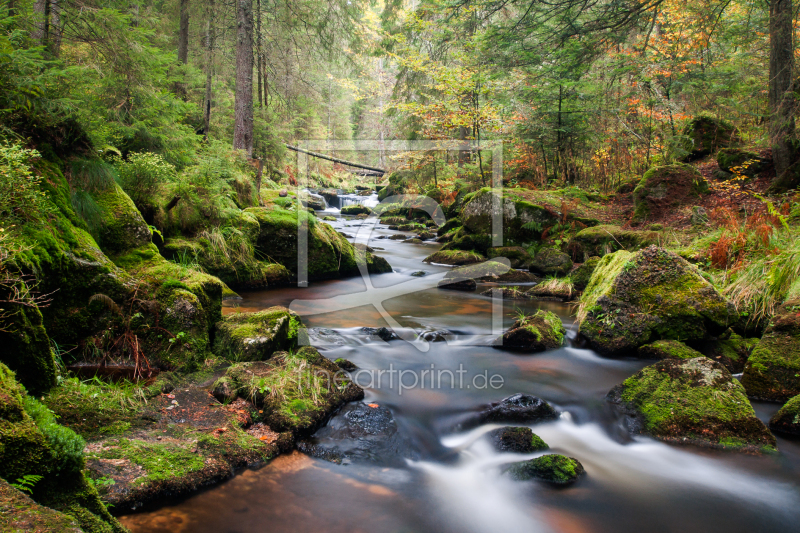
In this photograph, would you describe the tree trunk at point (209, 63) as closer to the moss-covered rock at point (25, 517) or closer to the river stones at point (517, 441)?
the river stones at point (517, 441)

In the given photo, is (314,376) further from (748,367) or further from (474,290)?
(474,290)

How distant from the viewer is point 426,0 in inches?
688

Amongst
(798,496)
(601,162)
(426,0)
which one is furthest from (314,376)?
(426,0)

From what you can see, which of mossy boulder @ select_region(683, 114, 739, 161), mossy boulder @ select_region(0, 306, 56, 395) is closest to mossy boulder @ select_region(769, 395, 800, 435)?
mossy boulder @ select_region(0, 306, 56, 395)

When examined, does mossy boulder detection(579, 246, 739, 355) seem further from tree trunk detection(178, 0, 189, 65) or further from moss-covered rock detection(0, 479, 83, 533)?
tree trunk detection(178, 0, 189, 65)

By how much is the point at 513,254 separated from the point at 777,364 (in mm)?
7565

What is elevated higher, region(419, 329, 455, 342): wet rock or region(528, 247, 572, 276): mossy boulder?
region(528, 247, 572, 276): mossy boulder

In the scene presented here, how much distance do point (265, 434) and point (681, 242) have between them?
29.7ft

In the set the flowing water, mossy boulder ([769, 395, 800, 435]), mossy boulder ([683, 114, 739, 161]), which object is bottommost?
the flowing water

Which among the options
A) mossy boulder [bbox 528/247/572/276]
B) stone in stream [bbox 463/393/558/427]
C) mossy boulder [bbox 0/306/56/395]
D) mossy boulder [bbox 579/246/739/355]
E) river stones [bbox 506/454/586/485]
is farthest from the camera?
mossy boulder [bbox 528/247/572/276]

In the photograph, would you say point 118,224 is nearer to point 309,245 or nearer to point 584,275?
point 309,245

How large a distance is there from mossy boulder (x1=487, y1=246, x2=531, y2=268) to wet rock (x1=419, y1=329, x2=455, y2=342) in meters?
Answer: 5.56

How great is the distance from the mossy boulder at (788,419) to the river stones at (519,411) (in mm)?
1972

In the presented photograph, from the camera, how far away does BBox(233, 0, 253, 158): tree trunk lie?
11.0 m
